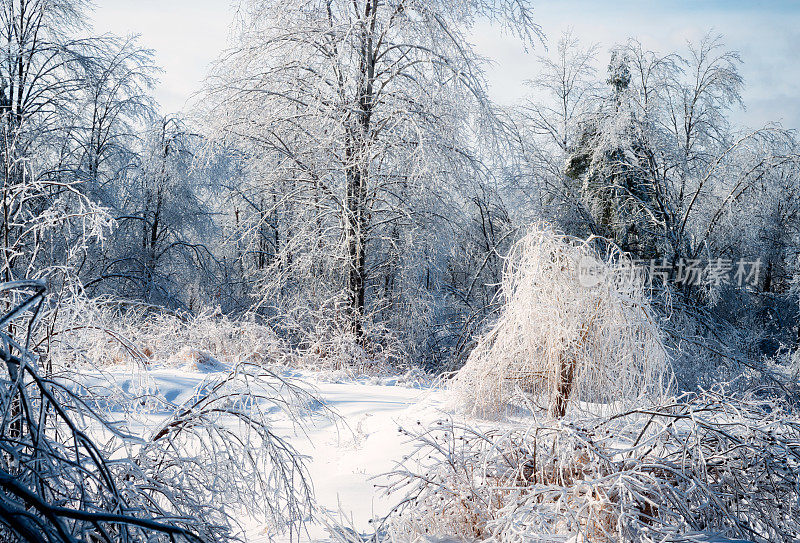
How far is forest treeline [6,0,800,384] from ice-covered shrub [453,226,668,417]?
2.77 meters

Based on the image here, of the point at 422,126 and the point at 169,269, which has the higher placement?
the point at 422,126

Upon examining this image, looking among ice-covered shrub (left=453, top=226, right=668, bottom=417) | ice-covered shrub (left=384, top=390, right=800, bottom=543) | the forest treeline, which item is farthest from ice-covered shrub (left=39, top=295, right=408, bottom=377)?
ice-covered shrub (left=384, top=390, right=800, bottom=543)

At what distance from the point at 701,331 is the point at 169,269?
12555 mm

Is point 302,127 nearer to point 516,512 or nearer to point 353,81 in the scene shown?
point 353,81

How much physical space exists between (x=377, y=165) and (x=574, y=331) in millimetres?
5634

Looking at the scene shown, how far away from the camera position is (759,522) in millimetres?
2775

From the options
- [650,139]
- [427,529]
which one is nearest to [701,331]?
[650,139]

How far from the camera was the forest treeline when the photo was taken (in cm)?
810

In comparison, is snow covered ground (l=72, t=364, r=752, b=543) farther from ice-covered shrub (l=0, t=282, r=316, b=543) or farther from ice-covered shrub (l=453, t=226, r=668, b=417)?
ice-covered shrub (l=453, t=226, r=668, b=417)

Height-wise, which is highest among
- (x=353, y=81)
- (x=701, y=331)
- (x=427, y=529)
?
(x=353, y=81)

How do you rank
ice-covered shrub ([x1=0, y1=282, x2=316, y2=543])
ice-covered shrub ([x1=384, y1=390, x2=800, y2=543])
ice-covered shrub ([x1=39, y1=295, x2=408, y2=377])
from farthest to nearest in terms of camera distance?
ice-covered shrub ([x1=39, y1=295, x2=408, y2=377])
ice-covered shrub ([x1=384, y1=390, x2=800, y2=543])
ice-covered shrub ([x1=0, y1=282, x2=316, y2=543])

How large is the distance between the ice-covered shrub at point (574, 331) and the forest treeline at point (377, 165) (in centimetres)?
277

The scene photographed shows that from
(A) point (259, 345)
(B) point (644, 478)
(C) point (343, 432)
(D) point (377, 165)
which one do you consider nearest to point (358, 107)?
(D) point (377, 165)

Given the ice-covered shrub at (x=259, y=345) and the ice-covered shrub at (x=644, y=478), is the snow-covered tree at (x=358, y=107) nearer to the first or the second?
the ice-covered shrub at (x=259, y=345)
